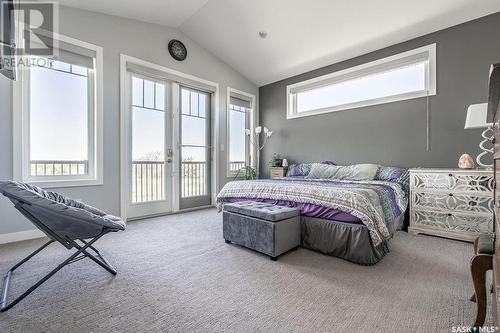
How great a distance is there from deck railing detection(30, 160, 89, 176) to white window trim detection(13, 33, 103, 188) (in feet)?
0.26

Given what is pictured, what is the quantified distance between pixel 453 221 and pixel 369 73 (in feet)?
8.13

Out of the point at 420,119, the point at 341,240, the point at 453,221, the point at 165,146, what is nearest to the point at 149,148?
the point at 165,146

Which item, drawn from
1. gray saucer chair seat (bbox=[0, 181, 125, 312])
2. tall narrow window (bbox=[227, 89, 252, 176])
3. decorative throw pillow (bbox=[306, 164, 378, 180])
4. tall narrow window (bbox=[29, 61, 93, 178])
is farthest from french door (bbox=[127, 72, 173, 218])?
decorative throw pillow (bbox=[306, 164, 378, 180])

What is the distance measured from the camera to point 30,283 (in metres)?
1.71

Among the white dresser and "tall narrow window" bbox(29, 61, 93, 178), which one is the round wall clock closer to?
"tall narrow window" bbox(29, 61, 93, 178)

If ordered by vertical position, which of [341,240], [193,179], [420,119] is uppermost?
[420,119]

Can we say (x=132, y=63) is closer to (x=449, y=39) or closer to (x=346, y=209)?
(x=346, y=209)

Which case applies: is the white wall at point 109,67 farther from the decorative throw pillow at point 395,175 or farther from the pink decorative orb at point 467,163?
the pink decorative orb at point 467,163

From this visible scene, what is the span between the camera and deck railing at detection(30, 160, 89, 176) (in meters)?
2.86

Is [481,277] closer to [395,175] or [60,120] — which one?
[395,175]

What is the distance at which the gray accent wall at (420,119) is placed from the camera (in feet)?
9.75

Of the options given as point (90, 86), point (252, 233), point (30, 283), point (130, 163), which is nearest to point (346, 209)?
point (252, 233)

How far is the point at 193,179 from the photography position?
4.49m

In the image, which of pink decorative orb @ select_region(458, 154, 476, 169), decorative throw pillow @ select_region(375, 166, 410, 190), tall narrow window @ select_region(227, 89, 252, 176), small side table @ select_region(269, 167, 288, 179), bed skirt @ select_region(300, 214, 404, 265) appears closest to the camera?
bed skirt @ select_region(300, 214, 404, 265)
